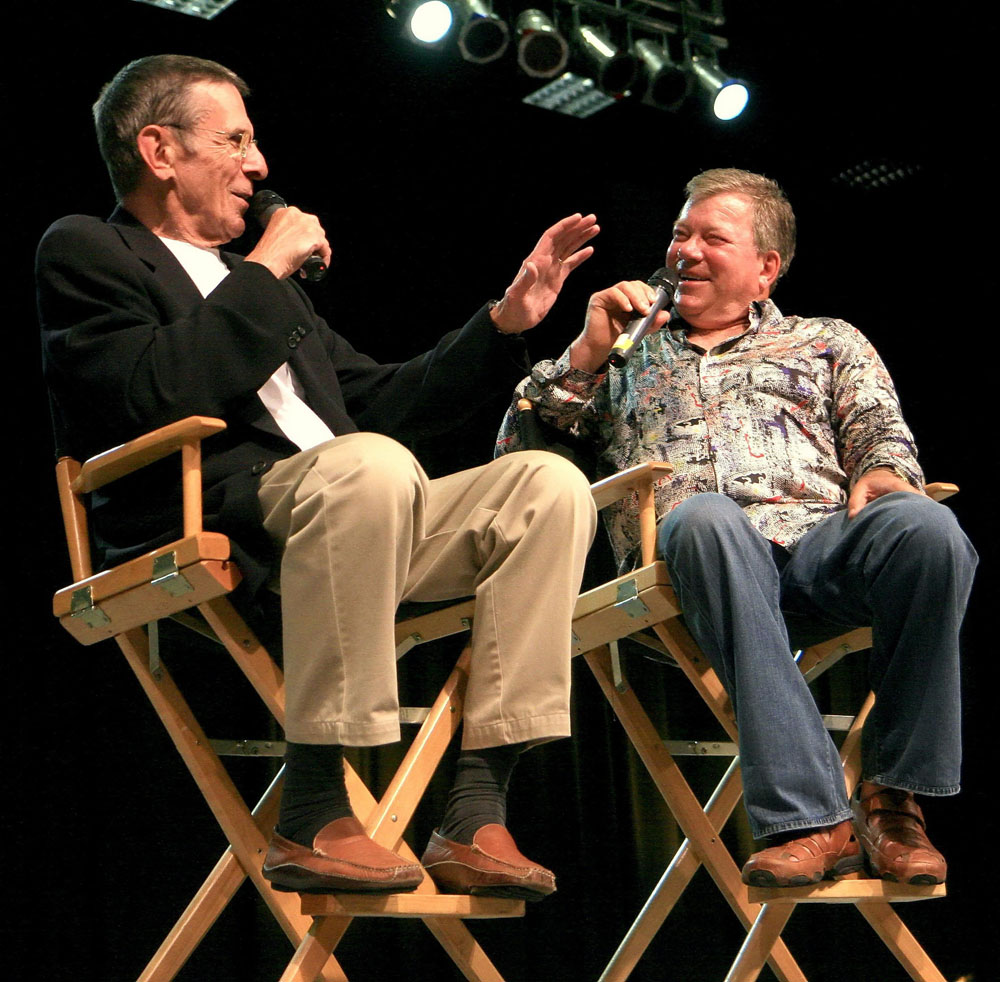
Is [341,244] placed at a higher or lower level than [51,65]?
lower

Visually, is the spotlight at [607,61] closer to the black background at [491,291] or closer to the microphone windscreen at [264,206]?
the black background at [491,291]

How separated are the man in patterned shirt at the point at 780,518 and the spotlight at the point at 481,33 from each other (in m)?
0.86

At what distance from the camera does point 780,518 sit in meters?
2.33

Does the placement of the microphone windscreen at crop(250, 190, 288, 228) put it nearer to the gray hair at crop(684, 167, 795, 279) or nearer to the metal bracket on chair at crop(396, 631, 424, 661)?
the metal bracket on chair at crop(396, 631, 424, 661)

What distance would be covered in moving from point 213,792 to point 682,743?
2.90 ft

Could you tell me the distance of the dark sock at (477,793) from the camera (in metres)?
1.75

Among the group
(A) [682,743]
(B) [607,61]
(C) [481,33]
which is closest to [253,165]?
(C) [481,33]

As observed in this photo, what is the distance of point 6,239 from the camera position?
307 cm

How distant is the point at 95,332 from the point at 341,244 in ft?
5.45

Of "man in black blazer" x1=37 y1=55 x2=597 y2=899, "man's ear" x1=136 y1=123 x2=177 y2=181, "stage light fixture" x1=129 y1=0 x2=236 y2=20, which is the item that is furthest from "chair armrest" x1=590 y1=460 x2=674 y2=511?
"stage light fixture" x1=129 y1=0 x2=236 y2=20

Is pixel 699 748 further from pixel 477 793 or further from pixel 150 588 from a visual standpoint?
pixel 150 588

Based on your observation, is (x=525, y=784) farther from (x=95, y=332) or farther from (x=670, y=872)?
(x=95, y=332)

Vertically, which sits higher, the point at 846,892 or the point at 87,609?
the point at 87,609

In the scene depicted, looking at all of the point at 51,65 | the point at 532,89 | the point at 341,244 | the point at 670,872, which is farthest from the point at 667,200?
the point at 670,872
